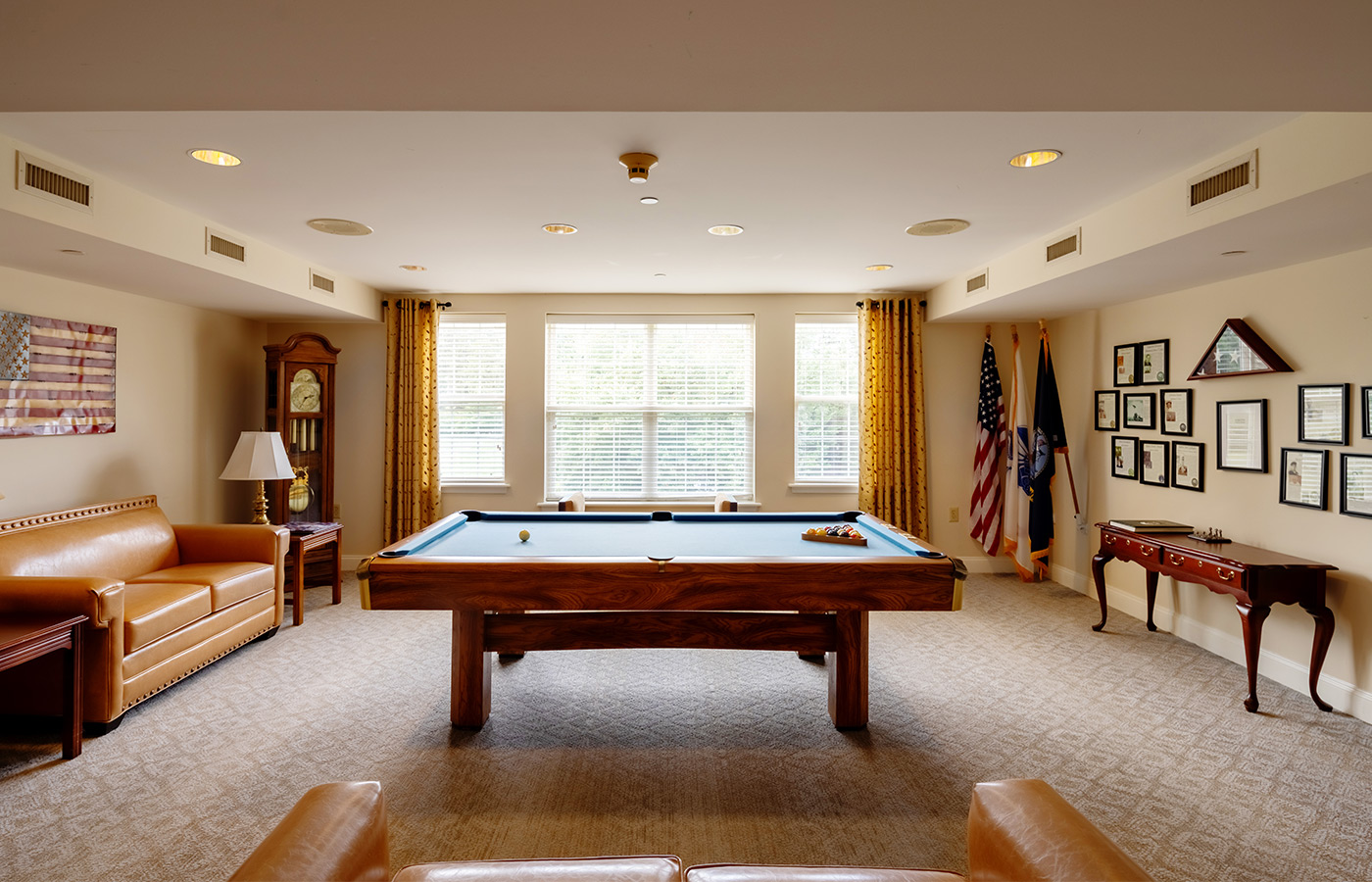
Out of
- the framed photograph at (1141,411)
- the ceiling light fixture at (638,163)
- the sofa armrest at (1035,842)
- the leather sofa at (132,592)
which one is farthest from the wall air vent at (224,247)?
the framed photograph at (1141,411)

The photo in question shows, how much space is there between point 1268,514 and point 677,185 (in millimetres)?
3625

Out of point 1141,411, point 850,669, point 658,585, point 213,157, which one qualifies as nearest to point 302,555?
point 213,157

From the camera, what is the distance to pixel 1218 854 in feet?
7.11

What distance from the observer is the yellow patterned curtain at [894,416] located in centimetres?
590

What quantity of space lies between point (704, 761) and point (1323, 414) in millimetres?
3457

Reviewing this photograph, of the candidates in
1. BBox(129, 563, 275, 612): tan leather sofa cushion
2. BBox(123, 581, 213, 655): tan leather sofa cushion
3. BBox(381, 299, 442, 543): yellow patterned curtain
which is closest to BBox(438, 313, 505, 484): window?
BBox(381, 299, 442, 543): yellow patterned curtain

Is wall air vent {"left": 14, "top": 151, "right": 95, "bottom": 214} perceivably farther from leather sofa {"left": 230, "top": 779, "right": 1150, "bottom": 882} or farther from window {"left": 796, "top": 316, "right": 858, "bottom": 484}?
window {"left": 796, "top": 316, "right": 858, "bottom": 484}

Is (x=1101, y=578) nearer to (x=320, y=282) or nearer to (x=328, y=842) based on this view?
(x=328, y=842)

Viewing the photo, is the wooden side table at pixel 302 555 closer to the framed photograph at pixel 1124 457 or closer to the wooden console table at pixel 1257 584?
the wooden console table at pixel 1257 584

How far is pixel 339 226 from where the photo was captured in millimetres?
3848

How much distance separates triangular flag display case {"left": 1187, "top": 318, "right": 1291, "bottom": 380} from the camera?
12.0 feet

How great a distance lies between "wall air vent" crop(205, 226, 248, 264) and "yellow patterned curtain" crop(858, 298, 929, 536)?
4.54 m

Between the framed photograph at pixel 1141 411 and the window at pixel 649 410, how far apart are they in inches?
112

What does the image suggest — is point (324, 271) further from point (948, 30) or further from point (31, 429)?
point (948, 30)
